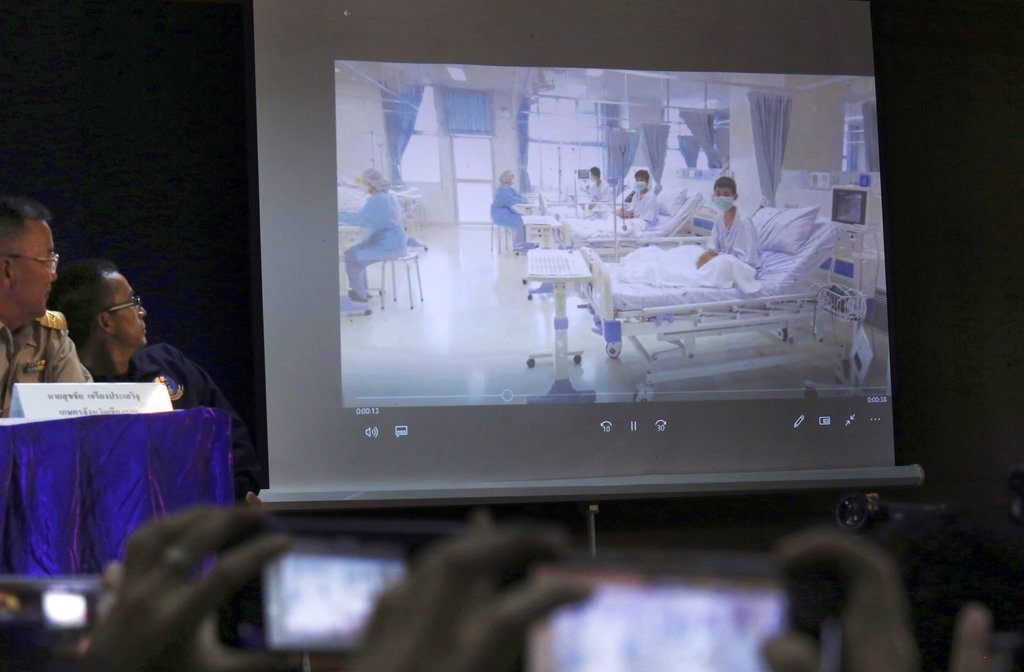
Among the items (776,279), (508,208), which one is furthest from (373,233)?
(776,279)

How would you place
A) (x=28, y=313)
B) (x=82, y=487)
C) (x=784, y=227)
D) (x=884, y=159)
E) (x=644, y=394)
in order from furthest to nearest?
(x=884, y=159) → (x=784, y=227) → (x=644, y=394) → (x=28, y=313) → (x=82, y=487)

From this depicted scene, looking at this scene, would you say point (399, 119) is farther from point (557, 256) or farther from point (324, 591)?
point (324, 591)

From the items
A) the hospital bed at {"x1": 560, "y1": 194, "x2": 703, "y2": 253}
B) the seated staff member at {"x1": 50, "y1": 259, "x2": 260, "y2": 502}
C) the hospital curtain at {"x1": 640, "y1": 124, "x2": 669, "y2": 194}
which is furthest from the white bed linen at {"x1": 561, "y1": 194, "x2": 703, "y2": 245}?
the seated staff member at {"x1": 50, "y1": 259, "x2": 260, "y2": 502}

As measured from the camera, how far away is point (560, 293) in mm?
3430

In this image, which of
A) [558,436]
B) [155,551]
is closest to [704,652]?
[155,551]

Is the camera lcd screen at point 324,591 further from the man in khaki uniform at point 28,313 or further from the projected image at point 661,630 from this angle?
the man in khaki uniform at point 28,313

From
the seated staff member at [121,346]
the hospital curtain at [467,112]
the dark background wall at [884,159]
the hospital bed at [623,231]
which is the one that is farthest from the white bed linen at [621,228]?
the seated staff member at [121,346]

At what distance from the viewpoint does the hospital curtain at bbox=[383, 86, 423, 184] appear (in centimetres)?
335

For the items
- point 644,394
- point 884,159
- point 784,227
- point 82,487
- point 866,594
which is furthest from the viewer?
point 884,159

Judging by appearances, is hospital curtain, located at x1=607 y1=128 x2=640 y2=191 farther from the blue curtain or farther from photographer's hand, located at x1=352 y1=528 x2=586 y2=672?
photographer's hand, located at x1=352 y1=528 x2=586 y2=672

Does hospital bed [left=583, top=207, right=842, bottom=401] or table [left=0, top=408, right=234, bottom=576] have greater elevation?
hospital bed [left=583, top=207, right=842, bottom=401]

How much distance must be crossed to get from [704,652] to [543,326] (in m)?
3.13

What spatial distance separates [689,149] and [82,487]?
2.41 meters

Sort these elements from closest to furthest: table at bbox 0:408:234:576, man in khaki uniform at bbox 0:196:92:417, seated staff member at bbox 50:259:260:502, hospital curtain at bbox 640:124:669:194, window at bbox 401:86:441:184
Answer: table at bbox 0:408:234:576 → man in khaki uniform at bbox 0:196:92:417 → seated staff member at bbox 50:259:260:502 → window at bbox 401:86:441:184 → hospital curtain at bbox 640:124:669:194
